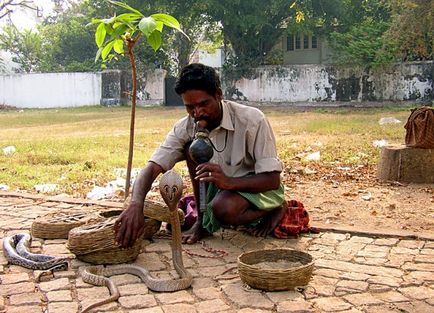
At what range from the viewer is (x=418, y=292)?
2838mm

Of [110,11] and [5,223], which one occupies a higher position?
[110,11]

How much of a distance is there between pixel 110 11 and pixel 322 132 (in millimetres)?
16047

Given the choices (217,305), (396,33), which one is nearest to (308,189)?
(217,305)

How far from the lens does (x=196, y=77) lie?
128 inches

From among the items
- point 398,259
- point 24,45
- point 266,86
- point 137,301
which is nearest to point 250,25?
point 266,86

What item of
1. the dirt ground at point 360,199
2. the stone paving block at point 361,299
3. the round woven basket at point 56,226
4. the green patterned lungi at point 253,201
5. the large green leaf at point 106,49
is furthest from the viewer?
the dirt ground at point 360,199

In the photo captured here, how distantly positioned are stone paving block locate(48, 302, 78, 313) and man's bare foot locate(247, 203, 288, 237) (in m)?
1.53

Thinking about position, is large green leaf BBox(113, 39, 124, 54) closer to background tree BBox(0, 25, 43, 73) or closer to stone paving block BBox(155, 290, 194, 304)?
stone paving block BBox(155, 290, 194, 304)

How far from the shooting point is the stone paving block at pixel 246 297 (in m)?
2.69

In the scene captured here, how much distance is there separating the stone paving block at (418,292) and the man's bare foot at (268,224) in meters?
1.16

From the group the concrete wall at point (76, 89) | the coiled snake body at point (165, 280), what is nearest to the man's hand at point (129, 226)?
the coiled snake body at point (165, 280)

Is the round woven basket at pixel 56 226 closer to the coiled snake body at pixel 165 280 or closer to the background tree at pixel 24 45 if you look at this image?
the coiled snake body at pixel 165 280

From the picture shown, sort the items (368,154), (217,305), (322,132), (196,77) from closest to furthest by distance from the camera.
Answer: (217,305)
(196,77)
(368,154)
(322,132)

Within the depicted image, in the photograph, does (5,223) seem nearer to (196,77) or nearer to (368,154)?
(196,77)
